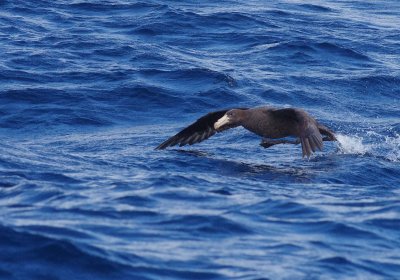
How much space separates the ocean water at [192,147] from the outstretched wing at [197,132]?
150 mm

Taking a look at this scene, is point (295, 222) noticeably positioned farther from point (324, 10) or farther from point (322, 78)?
point (324, 10)

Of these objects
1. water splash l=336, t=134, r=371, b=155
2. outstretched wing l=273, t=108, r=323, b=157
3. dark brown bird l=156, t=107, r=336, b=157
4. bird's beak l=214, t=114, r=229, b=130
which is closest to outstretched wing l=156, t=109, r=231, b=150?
dark brown bird l=156, t=107, r=336, b=157

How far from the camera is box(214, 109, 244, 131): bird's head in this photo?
14.5m

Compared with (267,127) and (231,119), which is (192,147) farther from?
(267,127)

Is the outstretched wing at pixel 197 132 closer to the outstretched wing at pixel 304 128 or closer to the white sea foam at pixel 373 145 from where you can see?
the outstretched wing at pixel 304 128

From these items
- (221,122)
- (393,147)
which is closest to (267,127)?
(221,122)

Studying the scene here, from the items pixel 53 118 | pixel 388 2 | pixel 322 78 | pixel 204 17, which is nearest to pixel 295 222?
pixel 53 118

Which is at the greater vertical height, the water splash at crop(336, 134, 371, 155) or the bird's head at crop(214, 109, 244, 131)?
the bird's head at crop(214, 109, 244, 131)

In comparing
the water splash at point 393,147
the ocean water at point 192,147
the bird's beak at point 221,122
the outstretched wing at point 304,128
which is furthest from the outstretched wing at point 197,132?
the water splash at point 393,147

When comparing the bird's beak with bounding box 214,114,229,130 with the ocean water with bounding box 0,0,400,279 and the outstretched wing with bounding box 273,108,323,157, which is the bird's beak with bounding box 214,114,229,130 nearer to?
the ocean water with bounding box 0,0,400,279

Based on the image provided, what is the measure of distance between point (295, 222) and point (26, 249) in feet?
9.17

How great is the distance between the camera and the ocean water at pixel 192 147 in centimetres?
883

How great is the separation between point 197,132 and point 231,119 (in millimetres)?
902

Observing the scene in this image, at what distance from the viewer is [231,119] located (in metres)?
14.5
